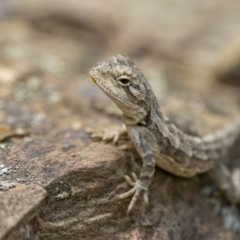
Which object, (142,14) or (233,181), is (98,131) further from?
(142,14)

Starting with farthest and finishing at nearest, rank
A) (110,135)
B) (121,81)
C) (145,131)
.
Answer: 1. (110,135)
2. (145,131)
3. (121,81)

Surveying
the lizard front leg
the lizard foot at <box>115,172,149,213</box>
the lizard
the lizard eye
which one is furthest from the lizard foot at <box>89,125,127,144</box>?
the lizard eye

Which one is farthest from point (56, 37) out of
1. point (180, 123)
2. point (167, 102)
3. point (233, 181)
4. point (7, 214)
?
point (7, 214)

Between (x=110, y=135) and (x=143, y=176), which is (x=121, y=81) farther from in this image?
(x=143, y=176)

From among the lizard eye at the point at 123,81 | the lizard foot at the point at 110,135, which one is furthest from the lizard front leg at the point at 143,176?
the lizard eye at the point at 123,81

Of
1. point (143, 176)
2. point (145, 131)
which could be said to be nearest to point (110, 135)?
point (145, 131)

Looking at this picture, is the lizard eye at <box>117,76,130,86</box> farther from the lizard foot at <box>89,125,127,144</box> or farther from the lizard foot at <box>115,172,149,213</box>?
the lizard foot at <box>115,172,149,213</box>
